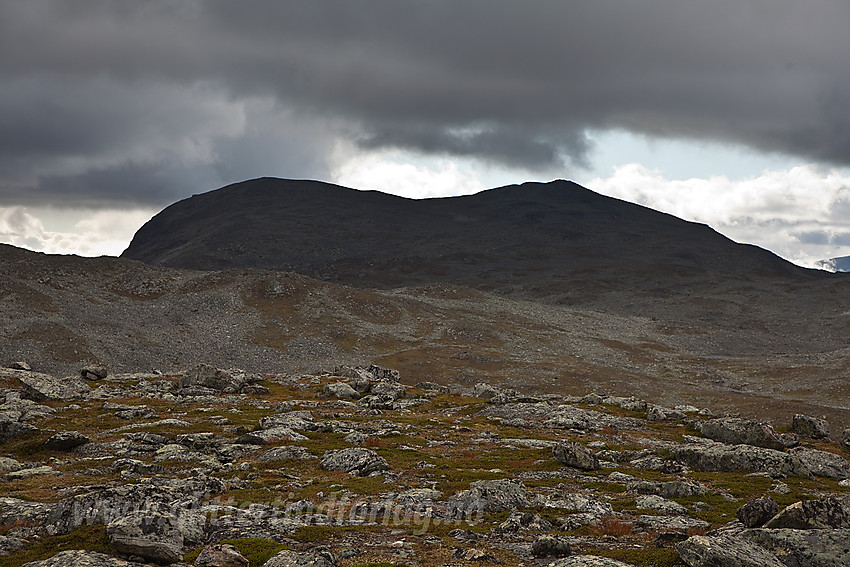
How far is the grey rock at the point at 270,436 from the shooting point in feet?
130

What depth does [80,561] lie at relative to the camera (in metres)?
16.0

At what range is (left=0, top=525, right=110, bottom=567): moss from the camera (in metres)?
17.6

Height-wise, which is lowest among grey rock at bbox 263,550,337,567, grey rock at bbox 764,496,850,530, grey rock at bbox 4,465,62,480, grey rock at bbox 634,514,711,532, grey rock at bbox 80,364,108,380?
grey rock at bbox 4,465,62,480

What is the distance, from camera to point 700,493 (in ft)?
97.1

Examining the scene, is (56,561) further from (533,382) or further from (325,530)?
(533,382)

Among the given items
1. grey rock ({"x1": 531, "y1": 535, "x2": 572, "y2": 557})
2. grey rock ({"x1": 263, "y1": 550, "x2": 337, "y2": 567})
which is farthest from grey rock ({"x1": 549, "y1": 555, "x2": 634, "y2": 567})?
grey rock ({"x1": 263, "y1": 550, "x2": 337, "y2": 567})

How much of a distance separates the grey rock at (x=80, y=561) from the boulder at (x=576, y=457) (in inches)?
1048

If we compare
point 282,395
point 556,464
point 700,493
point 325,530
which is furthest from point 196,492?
point 282,395

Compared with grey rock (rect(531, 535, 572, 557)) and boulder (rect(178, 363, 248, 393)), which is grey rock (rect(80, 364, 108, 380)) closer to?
boulder (rect(178, 363, 248, 393))

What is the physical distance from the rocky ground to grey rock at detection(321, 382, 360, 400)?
5609 millimetres

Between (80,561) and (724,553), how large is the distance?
18181 mm

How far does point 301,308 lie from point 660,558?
136161 mm

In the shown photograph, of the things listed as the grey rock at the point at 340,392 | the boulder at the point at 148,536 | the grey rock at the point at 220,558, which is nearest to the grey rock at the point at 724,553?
the grey rock at the point at 220,558

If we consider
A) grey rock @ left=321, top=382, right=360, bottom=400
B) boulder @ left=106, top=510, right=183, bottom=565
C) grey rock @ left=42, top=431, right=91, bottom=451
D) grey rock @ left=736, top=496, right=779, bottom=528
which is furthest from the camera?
grey rock @ left=321, top=382, right=360, bottom=400
